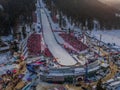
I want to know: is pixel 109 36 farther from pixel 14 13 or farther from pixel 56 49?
pixel 14 13

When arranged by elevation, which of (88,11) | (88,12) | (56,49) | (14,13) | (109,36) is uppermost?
(14,13)

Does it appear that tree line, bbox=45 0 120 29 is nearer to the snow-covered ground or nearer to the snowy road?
the snow-covered ground

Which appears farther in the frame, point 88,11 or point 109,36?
point 88,11

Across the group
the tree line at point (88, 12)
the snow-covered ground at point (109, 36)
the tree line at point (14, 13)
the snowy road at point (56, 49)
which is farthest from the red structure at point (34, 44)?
the tree line at point (88, 12)

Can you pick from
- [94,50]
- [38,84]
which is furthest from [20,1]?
[38,84]

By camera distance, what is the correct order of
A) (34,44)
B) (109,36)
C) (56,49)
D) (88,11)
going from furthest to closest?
(88,11) → (109,36) → (34,44) → (56,49)

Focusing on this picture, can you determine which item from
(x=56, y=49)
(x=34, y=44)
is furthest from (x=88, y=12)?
(x=56, y=49)

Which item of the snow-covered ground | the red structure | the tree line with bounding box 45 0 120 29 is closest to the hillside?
the tree line with bounding box 45 0 120 29

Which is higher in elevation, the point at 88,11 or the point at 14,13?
the point at 14,13
